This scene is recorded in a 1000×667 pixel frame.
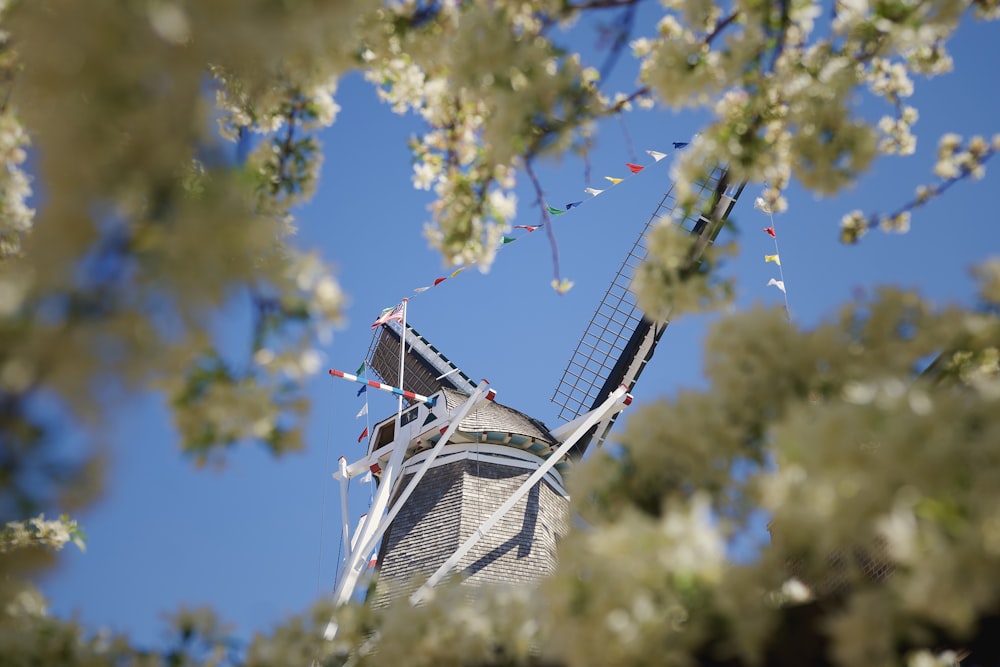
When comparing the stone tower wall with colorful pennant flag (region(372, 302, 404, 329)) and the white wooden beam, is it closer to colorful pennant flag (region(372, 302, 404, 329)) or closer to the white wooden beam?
the white wooden beam

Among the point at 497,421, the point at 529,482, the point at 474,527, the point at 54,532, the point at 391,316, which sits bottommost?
the point at 54,532

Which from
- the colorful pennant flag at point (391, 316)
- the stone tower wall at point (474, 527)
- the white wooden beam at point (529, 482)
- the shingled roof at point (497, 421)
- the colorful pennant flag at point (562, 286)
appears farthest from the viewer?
the colorful pennant flag at point (391, 316)

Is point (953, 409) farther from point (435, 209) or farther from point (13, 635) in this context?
point (13, 635)

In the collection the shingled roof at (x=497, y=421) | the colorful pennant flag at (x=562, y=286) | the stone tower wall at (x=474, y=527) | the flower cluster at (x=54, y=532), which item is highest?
the shingled roof at (x=497, y=421)

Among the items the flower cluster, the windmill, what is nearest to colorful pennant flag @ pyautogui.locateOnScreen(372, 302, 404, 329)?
the windmill

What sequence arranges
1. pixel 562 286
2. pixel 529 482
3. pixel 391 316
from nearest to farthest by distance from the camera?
pixel 562 286, pixel 529 482, pixel 391 316

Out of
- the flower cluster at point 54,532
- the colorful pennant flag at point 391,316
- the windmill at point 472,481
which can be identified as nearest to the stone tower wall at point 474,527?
the windmill at point 472,481

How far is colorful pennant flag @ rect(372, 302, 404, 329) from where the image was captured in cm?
1744

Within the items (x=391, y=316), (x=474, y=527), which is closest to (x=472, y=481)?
(x=474, y=527)

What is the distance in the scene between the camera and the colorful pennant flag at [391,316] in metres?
17.4

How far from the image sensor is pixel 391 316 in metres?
17.6

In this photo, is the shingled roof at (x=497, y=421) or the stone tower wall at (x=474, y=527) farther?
the shingled roof at (x=497, y=421)

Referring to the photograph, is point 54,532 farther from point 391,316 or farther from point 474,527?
point 391,316

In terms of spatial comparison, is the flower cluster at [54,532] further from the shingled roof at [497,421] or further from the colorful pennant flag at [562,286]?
the shingled roof at [497,421]
